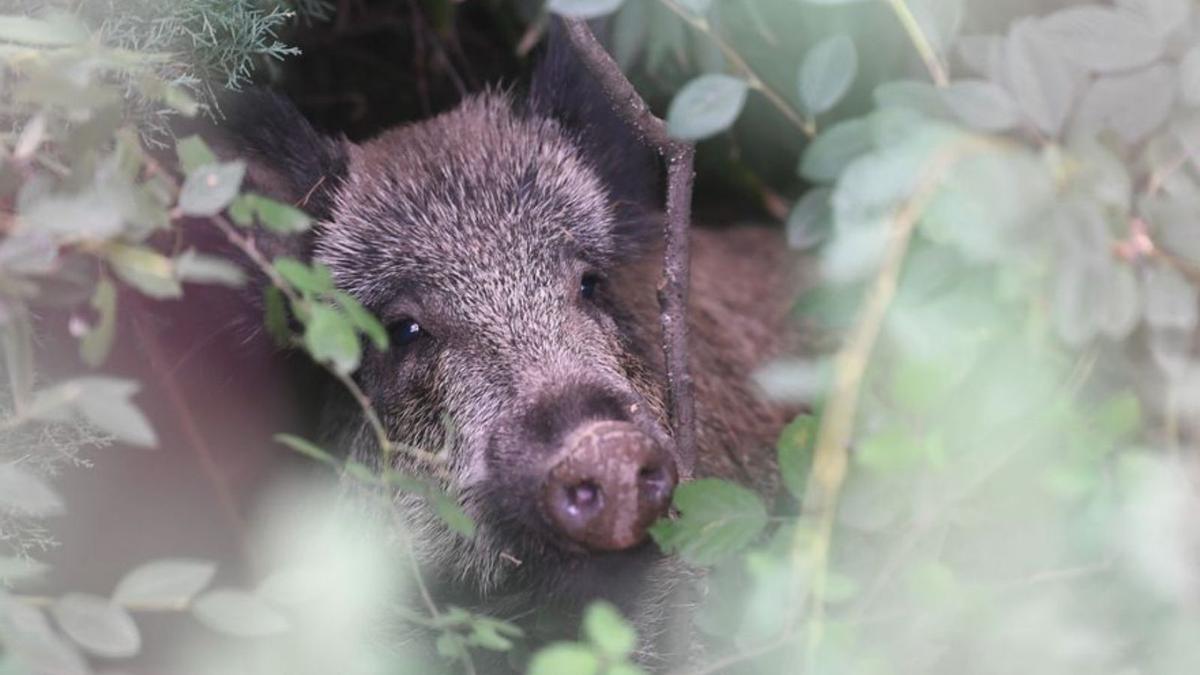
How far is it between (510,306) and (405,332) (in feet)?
0.91

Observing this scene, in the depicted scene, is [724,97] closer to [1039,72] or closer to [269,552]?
[1039,72]

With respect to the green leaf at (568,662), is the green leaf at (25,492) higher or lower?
higher

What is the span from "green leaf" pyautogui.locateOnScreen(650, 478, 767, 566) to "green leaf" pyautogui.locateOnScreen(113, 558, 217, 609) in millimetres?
655

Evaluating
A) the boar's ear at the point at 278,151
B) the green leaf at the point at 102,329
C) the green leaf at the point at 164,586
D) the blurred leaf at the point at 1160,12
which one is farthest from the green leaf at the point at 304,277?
the blurred leaf at the point at 1160,12

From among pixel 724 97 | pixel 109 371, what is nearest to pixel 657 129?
pixel 724 97

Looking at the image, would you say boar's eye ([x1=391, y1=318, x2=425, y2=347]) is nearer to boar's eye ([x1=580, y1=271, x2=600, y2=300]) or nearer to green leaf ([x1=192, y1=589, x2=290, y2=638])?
boar's eye ([x1=580, y1=271, x2=600, y2=300])

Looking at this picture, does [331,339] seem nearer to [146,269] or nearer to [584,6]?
[146,269]

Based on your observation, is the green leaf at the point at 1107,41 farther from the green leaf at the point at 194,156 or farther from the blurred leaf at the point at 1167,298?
the green leaf at the point at 194,156

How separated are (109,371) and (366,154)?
0.76m

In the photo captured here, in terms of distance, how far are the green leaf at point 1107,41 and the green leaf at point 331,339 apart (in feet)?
3.36

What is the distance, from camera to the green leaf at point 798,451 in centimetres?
179

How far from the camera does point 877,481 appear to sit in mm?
1704

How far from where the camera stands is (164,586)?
162 centimetres

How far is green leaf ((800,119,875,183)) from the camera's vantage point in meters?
1.85
